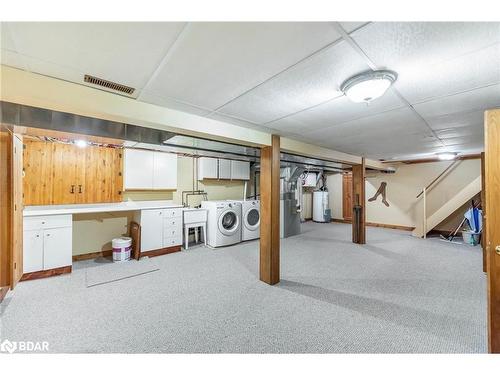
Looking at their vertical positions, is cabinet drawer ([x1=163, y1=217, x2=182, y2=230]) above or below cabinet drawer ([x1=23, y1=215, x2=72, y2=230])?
below

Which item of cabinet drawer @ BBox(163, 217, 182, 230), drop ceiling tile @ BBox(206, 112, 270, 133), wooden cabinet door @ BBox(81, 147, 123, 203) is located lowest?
cabinet drawer @ BBox(163, 217, 182, 230)

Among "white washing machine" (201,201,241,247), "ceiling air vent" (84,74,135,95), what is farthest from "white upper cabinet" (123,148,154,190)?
"ceiling air vent" (84,74,135,95)

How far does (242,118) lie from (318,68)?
1.07 m

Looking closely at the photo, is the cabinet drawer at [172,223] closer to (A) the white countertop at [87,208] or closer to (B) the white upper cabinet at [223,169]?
(A) the white countertop at [87,208]

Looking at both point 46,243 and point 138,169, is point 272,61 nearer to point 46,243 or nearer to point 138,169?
point 138,169

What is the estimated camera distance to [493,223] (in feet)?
4.75

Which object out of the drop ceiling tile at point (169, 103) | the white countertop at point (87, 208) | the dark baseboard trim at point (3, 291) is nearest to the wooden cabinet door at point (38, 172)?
the white countertop at point (87, 208)

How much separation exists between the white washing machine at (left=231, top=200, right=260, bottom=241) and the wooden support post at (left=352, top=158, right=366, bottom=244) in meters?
2.37

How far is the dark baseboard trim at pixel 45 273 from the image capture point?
291 cm

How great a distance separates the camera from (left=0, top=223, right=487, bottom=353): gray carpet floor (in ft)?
5.73

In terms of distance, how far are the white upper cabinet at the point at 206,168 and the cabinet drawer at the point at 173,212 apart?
1.04 meters

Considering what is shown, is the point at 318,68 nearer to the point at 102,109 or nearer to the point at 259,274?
the point at 102,109

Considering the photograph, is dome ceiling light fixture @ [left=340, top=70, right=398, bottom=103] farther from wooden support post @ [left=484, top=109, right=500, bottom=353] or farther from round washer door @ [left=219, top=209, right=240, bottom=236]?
round washer door @ [left=219, top=209, right=240, bottom=236]
